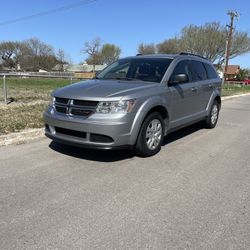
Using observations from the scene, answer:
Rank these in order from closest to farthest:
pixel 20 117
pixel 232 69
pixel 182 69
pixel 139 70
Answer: pixel 139 70, pixel 182 69, pixel 20 117, pixel 232 69

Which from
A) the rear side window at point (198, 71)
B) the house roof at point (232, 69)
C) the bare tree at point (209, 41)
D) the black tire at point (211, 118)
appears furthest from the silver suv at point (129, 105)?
the house roof at point (232, 69)

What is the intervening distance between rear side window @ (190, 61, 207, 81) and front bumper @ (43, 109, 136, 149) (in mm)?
2826

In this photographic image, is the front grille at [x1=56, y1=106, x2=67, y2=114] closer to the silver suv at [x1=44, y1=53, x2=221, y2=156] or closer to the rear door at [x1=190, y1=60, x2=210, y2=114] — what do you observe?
the silver suv at [x1=44, y1=53, x2=221, y2=156]

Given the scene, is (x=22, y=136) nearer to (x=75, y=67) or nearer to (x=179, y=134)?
(x=179, y=134)

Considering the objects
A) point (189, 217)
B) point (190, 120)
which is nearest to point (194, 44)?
point (190, 120)

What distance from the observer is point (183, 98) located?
695cm

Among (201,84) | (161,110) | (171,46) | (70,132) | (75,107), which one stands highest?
(171,46)

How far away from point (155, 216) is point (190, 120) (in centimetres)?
394

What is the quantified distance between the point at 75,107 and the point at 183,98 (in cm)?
240

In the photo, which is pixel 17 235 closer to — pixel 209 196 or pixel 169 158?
pixel 209 196

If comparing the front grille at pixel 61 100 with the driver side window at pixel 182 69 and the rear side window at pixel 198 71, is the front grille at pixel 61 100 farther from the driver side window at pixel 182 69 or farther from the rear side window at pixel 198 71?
the rear side window at pixel 198 71

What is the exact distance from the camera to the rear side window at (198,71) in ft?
25.3

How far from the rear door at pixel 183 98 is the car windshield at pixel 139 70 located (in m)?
Answer: 0.26

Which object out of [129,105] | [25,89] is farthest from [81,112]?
[25,89]
